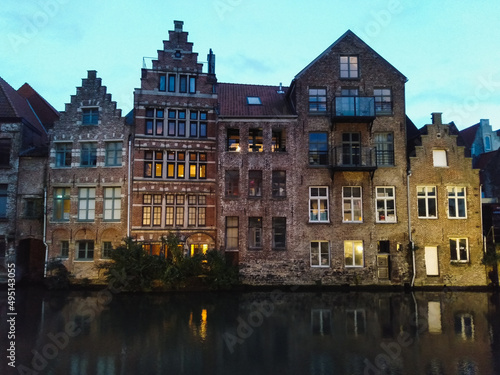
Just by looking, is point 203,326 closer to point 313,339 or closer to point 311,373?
point 313,339

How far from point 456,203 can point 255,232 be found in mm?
12886

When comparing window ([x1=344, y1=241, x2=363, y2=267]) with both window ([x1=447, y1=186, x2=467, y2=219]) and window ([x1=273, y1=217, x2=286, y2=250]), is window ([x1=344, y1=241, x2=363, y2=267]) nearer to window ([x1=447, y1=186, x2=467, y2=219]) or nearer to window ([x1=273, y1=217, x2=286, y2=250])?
window ([x1=273, y1=217, x2=286, y2=250])

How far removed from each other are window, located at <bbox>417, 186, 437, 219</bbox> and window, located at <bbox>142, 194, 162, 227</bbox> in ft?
54.3

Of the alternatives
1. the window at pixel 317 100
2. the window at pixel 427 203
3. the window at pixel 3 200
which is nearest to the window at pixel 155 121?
the window at pixel 317 100

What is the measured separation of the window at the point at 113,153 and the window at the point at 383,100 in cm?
1698

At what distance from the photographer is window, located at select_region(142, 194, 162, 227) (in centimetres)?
2303

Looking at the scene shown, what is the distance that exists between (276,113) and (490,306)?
1587cm

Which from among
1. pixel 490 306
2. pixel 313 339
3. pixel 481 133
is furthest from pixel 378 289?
pixel 481 133

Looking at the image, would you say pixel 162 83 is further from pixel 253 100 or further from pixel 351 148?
pixel 351 148

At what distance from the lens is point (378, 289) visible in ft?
71.6

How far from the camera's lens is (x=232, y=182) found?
76.1ft

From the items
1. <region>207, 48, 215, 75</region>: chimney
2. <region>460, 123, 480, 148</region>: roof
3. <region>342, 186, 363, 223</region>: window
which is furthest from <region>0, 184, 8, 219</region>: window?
<region>460, 123, 480, 148</region>: roof

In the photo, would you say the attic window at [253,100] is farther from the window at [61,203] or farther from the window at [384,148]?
the window at [61,203]

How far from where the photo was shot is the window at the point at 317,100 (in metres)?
23.5
